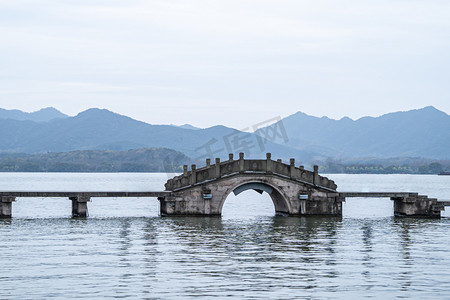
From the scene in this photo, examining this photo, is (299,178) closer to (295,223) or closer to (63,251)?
(295,223)

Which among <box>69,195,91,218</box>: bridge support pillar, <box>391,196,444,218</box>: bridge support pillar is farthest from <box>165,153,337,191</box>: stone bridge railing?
<box>69,195,91,218</box>: bridge support pillar

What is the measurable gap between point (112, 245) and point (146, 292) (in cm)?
1417

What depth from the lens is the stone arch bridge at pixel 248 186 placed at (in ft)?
189

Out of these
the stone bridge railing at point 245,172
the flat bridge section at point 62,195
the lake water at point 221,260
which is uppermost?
the stone bridge railing at point 245,172

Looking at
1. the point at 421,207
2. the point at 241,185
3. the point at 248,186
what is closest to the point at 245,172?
the point at 241,185

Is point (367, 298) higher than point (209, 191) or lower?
lower

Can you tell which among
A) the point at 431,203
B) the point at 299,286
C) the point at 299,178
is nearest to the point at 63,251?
the point at 299,286

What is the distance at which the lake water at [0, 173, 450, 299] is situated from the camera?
28641 millimetres

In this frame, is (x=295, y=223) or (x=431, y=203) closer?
(x=295, y=223)

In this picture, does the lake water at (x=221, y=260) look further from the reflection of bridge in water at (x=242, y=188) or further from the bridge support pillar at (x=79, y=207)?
the bridge support pillar at (x=79, y=207)

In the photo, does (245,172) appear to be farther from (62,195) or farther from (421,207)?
(421,207)

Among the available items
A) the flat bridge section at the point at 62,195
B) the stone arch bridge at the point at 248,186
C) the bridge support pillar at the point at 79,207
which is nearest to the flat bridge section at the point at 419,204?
the stone arch bridge at the point at 248,186

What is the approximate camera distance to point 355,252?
39875 millimetres

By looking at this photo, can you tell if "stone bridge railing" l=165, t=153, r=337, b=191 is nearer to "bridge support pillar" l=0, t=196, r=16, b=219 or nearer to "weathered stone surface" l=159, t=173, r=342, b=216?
"weathered stone surface" l=159, t=173, r=342, b=216
